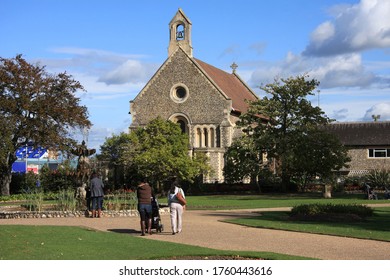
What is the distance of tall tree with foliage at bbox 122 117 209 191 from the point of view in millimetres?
48969

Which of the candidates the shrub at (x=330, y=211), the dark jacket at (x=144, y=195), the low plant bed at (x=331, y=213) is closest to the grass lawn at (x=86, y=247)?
the dark jacket at (x=144, y=195)

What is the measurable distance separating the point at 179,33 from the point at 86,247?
2040 inches

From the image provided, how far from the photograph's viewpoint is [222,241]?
16672 millimetres

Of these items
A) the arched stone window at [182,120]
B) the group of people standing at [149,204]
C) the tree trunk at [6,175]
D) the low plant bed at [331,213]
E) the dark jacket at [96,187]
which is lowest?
the low plant bed at [331,213]

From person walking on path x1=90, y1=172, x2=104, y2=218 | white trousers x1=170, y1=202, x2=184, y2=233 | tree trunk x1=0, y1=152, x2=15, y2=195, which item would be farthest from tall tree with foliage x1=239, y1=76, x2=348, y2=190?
white trousers x1=170, y1=202, x2=184, y2=233

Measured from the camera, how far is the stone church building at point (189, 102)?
60.8 metres

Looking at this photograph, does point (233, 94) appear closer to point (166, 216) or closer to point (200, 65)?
point (200, 65)

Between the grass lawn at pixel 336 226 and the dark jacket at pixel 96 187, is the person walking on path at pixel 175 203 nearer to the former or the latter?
the grass lawn at pixel 336 226

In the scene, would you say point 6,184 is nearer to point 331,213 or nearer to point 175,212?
point 331,213

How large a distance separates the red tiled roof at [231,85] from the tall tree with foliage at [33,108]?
725 inches

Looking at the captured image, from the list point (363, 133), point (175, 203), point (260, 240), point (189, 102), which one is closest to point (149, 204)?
point (175, 203)

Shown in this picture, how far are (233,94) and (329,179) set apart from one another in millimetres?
24334

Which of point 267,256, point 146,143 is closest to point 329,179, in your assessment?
point 146,143
